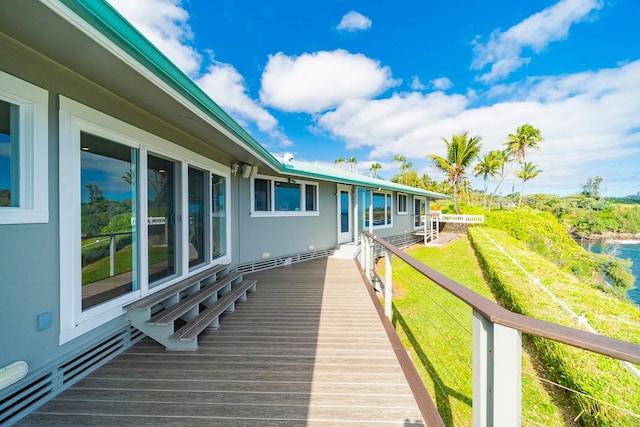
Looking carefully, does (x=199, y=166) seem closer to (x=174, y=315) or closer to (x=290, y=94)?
(x=174, y=315)

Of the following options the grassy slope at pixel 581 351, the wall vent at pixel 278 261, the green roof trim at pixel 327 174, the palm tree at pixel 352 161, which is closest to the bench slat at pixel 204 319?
the wall vent at pixel 278 261

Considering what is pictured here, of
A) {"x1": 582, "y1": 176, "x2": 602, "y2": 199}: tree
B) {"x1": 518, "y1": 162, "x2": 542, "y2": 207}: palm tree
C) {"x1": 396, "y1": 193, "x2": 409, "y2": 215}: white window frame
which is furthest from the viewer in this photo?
{"x1": 582, "y1": 176, "x2": 602, "y2": 199}: tree

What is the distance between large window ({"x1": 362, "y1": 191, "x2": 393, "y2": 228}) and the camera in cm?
1030

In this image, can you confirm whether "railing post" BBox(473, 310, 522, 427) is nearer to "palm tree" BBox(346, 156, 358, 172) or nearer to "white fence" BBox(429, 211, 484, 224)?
"white fence" BBox(429, 211, 484, 224)

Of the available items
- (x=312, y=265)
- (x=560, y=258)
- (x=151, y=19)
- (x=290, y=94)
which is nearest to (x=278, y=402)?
(x=312, y=265)

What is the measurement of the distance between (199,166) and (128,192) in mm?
1455

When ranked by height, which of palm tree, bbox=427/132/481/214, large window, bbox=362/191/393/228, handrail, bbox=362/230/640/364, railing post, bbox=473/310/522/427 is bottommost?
railing post, bbox=473/310/522/427

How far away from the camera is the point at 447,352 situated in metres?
4.75

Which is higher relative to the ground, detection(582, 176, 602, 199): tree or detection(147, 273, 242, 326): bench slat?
detection(582, 176, 602, 199): tree

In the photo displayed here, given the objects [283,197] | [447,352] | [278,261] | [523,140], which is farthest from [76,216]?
[523,140]

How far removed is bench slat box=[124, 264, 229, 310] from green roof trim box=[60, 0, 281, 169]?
1985 millimetres

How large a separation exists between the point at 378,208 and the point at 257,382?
965cm

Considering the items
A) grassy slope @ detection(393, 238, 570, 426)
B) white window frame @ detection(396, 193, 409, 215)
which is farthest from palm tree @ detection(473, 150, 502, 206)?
grassy slope @ detection(393, 238, 570, 426)

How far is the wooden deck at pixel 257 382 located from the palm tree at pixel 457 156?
24.5 m
